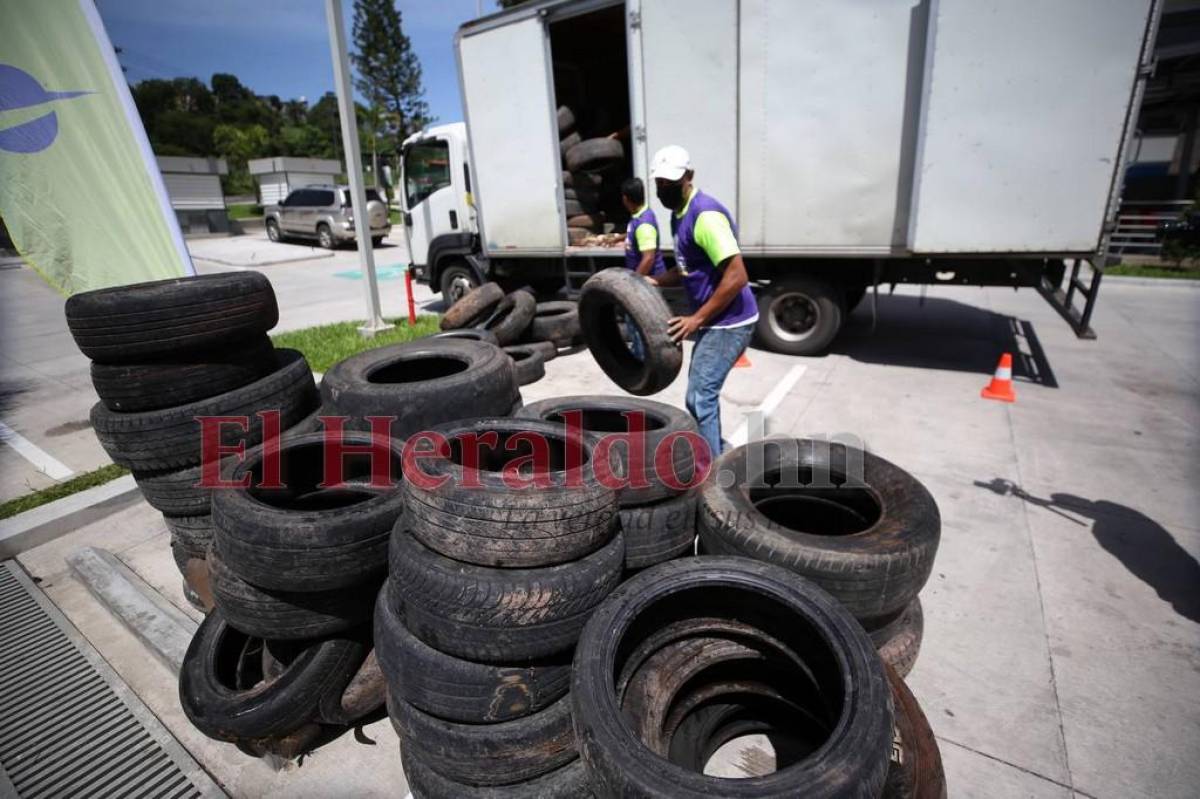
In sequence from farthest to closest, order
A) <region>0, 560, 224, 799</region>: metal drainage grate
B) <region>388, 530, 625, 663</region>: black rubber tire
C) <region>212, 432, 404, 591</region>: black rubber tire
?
<region>0, 560, 224, 799</region>: metal drainage grate < <region>212, 432, 404, 591</region>: black rubber tire < <region>388, 530, 625, 663</region>: black rubber tire

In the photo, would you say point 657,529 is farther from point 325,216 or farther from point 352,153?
point 325,216

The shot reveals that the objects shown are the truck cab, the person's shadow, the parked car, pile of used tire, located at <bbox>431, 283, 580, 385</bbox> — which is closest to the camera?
the person's shadow

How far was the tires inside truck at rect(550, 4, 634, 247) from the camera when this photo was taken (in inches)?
347

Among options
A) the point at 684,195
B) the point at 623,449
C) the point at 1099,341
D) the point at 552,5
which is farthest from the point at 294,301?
the point at 1099,341

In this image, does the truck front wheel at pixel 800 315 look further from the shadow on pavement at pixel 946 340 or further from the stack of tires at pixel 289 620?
the stack of tires at pixel 289 620

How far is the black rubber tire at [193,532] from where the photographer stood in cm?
315

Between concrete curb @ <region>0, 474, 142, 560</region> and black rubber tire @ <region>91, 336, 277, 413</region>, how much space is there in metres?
1.61

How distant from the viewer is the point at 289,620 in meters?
2.34

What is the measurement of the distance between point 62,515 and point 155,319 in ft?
7.61

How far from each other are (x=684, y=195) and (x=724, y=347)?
105 centimetres

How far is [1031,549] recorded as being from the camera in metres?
3.47

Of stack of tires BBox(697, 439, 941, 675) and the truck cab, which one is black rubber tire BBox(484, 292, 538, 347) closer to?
the truck cab

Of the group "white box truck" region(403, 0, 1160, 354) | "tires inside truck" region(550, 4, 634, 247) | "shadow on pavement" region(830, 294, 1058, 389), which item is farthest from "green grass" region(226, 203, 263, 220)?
"shadow on pavement" region(830, 294, 1058, 389)

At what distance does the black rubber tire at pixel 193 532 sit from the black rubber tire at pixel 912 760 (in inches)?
134
